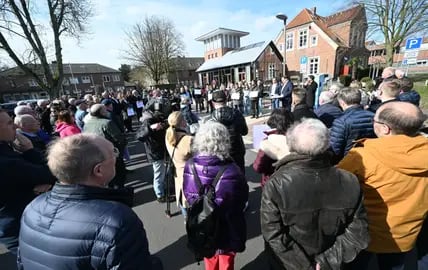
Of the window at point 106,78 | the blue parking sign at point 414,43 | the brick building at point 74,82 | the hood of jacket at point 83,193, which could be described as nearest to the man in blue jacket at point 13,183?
the hood of jacket at point 83,193

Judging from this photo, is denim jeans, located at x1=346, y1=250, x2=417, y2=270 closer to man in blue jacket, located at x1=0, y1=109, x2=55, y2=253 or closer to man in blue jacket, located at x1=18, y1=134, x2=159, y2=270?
man in blue jacket, located at x1=18, y1=134, x2=159, y2=270

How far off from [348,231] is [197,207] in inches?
47.0

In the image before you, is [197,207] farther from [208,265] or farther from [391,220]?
[391,220]

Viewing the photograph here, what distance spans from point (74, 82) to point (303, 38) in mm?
49387

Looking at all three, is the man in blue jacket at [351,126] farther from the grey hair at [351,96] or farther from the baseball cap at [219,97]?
the baseball cap at [219,97]

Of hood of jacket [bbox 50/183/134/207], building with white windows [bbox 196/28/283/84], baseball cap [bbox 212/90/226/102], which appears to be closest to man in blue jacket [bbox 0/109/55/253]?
hood of jacket [bbox 50/183/134/207]

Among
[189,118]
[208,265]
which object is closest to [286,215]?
[208,265]

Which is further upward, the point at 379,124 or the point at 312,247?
the point at 379,124

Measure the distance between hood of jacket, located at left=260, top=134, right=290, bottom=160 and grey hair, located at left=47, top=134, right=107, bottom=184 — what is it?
1.76m

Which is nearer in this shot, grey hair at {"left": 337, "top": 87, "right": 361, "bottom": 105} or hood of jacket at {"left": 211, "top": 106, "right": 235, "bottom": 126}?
grey hair at {"left": 337, "top": 87, "right": 361, "bottom": 105}

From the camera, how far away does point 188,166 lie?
85.0 inches

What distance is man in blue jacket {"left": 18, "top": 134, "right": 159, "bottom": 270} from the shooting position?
41.8 inches

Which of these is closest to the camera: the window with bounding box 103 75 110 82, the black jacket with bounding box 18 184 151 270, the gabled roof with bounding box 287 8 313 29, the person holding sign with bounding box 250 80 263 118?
the black jacket with bounding box 18 184 151 270

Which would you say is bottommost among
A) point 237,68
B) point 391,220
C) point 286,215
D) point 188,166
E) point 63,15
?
point 391,220
